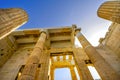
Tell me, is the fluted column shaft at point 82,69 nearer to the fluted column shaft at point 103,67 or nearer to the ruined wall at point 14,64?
the fluted column shaft at point 103,67

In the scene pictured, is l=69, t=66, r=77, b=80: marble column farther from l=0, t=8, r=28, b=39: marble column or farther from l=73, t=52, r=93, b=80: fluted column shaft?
l=0, t=8, r=28, b=39: marble column

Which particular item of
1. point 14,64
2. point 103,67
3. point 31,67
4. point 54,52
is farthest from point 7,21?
point 103,67

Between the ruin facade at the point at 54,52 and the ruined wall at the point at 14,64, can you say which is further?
the ruined wall at the point at 14,64

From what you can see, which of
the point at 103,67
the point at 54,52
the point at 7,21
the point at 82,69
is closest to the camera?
the point at 103,67

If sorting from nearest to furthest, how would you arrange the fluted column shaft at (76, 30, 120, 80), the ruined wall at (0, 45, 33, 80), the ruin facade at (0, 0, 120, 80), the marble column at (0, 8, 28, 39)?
the fluted column shaft at (76, 30, 120, 80), the marble column at (0, 8, 28, 39), the ruin facade at (0, 0, 120, 80), the ruined wall at (0, 45, 33, 80)

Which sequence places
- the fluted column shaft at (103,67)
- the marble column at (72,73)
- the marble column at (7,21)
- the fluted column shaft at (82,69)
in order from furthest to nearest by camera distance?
1. the marble column at (72,73)
2. the fluted column shaft at (82,69)
3. the marble column at (7,21)
4. the fluted column shaft at (103,67)

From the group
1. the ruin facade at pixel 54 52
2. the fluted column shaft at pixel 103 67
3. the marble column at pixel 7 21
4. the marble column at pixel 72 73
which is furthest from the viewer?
the marble column at pixel 72 73

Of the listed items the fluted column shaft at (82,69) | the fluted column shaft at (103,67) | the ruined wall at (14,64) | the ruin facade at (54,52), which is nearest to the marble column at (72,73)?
the ruin facade at (54,52)

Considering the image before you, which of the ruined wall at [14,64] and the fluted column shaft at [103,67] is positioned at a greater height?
the ruined wall at [14,64]

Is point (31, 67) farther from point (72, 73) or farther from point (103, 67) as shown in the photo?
point (72, 73)

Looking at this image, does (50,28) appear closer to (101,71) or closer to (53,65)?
(53,65)

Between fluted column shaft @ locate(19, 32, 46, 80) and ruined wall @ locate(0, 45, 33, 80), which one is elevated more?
ruined wall @ locate(0, 45, 33, 80)

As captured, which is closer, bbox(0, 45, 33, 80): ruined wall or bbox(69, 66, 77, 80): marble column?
bbox(0, 45, 33, 80): ruined wall

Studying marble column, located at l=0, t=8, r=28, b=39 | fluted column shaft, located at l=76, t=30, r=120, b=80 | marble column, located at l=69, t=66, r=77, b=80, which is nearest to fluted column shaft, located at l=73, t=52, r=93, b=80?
fluted column shaft, located at l=76, t=30, r=120, b=80
